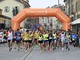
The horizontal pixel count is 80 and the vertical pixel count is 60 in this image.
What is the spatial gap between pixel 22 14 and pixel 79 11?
432 inches

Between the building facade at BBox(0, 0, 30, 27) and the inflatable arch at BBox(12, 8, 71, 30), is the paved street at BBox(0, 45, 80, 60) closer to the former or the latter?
the inflatable arch at BBox(12, 8, 71, 30)

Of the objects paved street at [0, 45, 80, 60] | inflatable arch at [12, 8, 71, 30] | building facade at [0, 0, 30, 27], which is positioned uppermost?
building facade at [0, 0, 30, 27]

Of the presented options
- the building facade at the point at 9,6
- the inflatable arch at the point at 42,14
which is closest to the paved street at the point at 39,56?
the inflatable arch at the point at 42,14

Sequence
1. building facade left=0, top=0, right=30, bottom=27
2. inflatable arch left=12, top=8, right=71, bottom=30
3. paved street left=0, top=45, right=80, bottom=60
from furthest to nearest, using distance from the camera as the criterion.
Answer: building facade left=0, top=0, right=30, bottom=27 → inflatable arch left=12, top=8, right=71, bottom=30 → paved street left=0, top=45, right=80, bottom=60

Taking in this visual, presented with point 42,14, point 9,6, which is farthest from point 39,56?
point 9,6

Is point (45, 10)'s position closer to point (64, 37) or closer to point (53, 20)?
point (64, 37)

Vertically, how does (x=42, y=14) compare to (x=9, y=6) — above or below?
below

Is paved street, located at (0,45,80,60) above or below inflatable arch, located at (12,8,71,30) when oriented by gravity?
below

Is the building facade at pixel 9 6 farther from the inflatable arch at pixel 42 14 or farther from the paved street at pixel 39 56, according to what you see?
the paved street at pixel 39 56

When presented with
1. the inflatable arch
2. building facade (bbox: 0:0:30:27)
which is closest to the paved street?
the inflatable arch

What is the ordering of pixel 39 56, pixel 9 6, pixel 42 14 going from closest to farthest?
pixel 39 56 → pixel 42 14 → pixel 9 6

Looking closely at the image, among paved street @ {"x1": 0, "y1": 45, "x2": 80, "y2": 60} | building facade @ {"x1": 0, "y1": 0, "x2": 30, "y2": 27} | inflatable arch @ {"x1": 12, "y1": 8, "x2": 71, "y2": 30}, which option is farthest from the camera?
building facade @ {"x1": 0, "y1": 0, "x2": 30, "y2": 27}

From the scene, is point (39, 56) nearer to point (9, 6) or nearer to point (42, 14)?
point (42, 14)

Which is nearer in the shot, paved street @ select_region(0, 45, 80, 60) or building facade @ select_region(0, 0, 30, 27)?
paved street @ select_region(0, 45, 80, 60)
